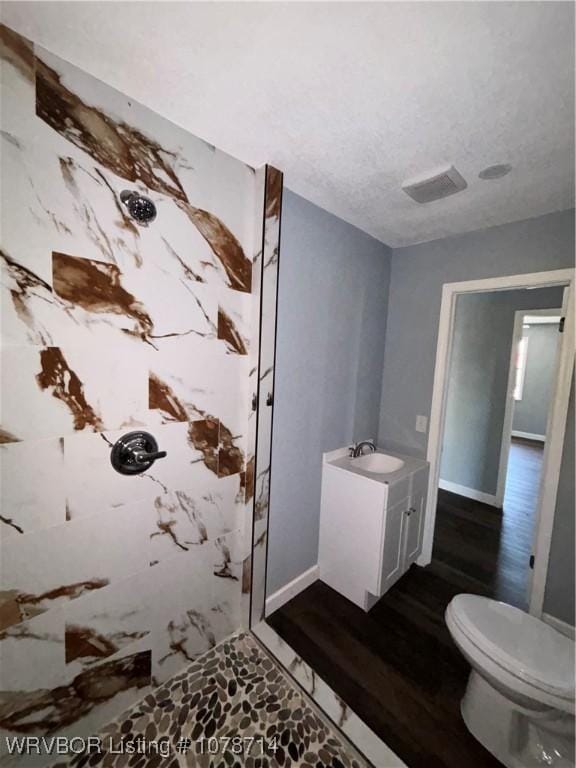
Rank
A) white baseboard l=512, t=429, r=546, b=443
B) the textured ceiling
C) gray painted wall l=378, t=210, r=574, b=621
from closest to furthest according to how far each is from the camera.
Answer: the textured ceiling < gray painted wall l=378, t=210, r=574, b=621 < white baseboard l=512, t=429, r=546, b=443

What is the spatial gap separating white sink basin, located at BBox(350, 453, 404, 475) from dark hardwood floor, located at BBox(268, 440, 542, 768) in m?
0.77

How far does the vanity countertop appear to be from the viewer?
1737 mm

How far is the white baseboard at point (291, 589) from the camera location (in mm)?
1723

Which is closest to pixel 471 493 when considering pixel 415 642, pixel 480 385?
pixel 480 385

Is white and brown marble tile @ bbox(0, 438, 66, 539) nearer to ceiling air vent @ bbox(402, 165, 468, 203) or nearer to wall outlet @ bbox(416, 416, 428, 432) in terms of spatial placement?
ceiling air vent @ bbox(402, 165, 468, 203)

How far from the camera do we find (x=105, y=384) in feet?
3.41

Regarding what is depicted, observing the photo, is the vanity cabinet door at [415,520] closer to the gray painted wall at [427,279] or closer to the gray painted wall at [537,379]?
the gray painted wall at [427,279]

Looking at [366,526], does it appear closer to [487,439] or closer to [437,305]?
[437,305]

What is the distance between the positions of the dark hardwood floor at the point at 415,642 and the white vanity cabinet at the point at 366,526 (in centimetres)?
14

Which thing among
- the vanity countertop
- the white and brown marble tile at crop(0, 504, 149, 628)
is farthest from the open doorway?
the white and brown marble tile at crop(0, 504, 149, 628)

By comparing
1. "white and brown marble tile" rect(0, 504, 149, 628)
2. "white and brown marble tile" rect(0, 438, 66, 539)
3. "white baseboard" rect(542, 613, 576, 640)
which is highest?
"white and brown marble tile" rect(0, 438, 66, 539)

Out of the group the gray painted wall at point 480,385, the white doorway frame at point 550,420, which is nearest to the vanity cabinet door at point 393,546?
the white doorway frame at point 550,420

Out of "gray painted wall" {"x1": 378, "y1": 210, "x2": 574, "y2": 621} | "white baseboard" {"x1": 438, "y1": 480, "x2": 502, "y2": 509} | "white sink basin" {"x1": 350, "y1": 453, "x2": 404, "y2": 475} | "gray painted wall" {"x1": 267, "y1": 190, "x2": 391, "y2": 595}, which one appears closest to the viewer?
"gray painted wall" {"x1": 378, "y1": 210, "x2": 574, "y2": 621}

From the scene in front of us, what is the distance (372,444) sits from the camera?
2.24 meters
